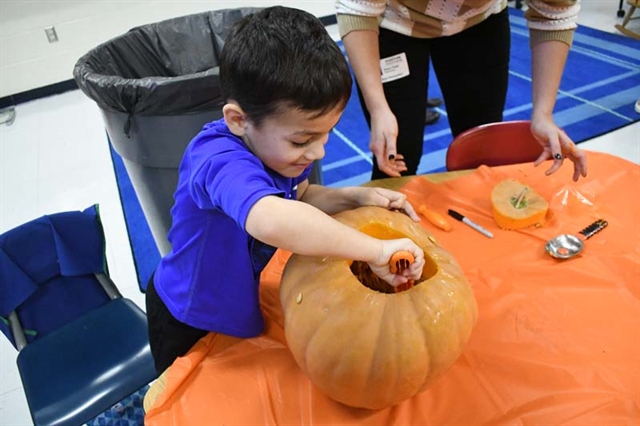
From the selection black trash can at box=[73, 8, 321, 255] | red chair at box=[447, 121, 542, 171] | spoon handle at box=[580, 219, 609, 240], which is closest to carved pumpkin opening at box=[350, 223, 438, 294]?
spoon handle at box=[580, 219, 609, 240]

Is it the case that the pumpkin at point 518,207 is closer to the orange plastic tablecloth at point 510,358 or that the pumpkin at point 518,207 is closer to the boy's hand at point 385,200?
the orange plastic tablecloth at point 510,358

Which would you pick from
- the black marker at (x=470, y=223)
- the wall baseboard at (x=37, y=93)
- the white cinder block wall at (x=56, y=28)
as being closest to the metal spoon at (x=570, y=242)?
the black marker at (x=470, y=223)

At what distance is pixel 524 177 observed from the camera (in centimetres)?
113

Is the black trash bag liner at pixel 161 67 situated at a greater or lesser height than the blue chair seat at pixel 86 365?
greater

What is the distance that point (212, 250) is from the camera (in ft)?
2.54

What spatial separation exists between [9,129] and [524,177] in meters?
3.22

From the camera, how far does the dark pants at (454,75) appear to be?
119cm

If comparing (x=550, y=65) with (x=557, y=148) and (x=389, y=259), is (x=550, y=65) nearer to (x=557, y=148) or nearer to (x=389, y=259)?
(x=557, y=148)

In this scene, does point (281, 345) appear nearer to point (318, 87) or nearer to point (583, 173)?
point (318, 87)

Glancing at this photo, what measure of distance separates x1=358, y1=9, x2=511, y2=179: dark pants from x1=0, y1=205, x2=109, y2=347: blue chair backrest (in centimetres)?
76

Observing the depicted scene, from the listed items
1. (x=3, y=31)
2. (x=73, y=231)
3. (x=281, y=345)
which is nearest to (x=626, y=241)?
(x=281, y=345)

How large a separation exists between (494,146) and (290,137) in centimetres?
77

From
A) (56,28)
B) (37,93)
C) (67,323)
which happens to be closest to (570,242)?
(67,323)

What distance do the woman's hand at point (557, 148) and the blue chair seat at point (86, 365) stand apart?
3.30ft
